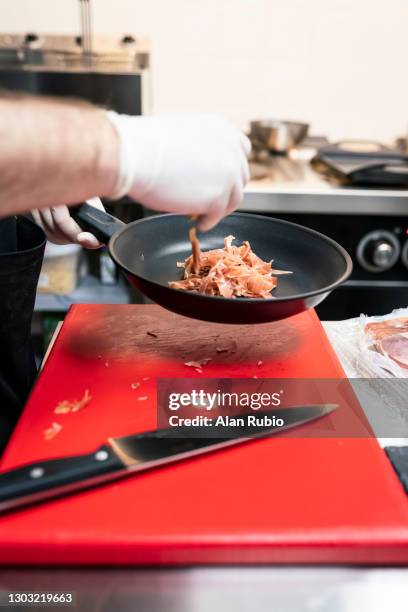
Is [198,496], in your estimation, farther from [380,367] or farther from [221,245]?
[221,245]

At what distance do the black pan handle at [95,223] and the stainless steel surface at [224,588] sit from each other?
0.61m

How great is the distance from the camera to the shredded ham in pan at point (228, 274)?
1188 mm

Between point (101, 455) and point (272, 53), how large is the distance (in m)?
2.17

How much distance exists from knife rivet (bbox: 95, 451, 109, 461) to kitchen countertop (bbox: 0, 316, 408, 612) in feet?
0.47

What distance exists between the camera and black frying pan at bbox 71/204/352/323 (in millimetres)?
1001

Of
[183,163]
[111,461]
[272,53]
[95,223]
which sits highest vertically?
[272,53]

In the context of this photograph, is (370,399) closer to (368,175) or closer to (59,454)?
(59,454)

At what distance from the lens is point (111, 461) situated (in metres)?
0.83

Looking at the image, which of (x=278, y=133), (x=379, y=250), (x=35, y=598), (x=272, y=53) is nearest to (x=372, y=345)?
(x=35, y=598)

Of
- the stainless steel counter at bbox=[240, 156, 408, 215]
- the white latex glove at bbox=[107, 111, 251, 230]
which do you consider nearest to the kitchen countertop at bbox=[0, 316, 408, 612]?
the white latex glove at bbox=[107, 111, 251, 230]

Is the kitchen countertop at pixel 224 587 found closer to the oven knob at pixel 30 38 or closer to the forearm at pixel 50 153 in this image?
the forearm at pixel 50 153

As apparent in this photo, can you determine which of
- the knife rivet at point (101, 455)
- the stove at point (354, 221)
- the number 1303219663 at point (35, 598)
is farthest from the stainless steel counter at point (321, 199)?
the number 1303219663 at point (35, 598)

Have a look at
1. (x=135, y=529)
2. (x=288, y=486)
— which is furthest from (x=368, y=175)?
(x=135, y=529)

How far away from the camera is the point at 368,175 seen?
6.79 feet
